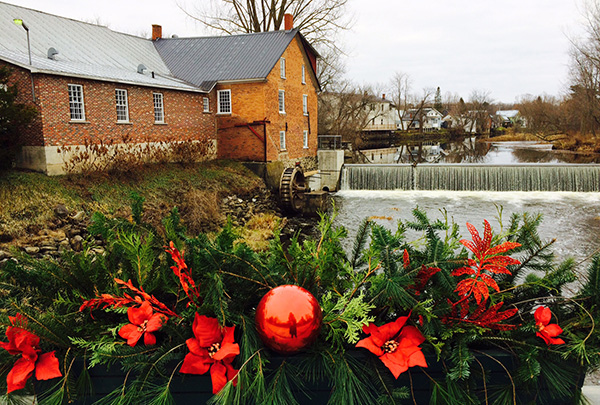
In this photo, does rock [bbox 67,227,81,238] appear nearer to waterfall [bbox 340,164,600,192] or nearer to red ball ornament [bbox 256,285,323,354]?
red ball ornament [bbox 256,285,323,354]

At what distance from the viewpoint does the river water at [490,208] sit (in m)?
15.8

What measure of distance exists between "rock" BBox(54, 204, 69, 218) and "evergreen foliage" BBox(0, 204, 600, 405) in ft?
38.2

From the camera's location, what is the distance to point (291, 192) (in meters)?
20.9

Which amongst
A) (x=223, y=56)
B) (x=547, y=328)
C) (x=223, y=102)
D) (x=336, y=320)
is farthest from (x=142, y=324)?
(x=223, y=56)

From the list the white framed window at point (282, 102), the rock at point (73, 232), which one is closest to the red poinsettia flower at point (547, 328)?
the rock at point (73, 232)

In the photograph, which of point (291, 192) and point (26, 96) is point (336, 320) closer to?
point (26, 96)

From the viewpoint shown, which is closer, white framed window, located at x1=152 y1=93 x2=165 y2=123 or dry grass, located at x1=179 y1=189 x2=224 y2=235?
dry grass, located at x1=179 y1=189 x2=224 y2=235

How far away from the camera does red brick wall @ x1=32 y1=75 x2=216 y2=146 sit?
14922 millimetres

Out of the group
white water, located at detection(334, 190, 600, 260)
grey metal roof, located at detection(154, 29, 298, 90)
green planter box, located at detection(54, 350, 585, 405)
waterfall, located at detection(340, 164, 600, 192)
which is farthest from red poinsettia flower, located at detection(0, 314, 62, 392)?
waterfall, located at detection(340, 164, 600, 192)

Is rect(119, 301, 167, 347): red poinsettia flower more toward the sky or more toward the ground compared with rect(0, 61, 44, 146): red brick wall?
more toward the ground

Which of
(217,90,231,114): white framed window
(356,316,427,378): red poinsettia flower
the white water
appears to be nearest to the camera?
(356,316,427,378): red poinsettia flower

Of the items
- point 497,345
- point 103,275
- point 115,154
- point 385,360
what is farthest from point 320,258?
point 115,154

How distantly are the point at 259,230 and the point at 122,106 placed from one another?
26.7 feet

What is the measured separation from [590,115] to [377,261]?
5244 centimetres
